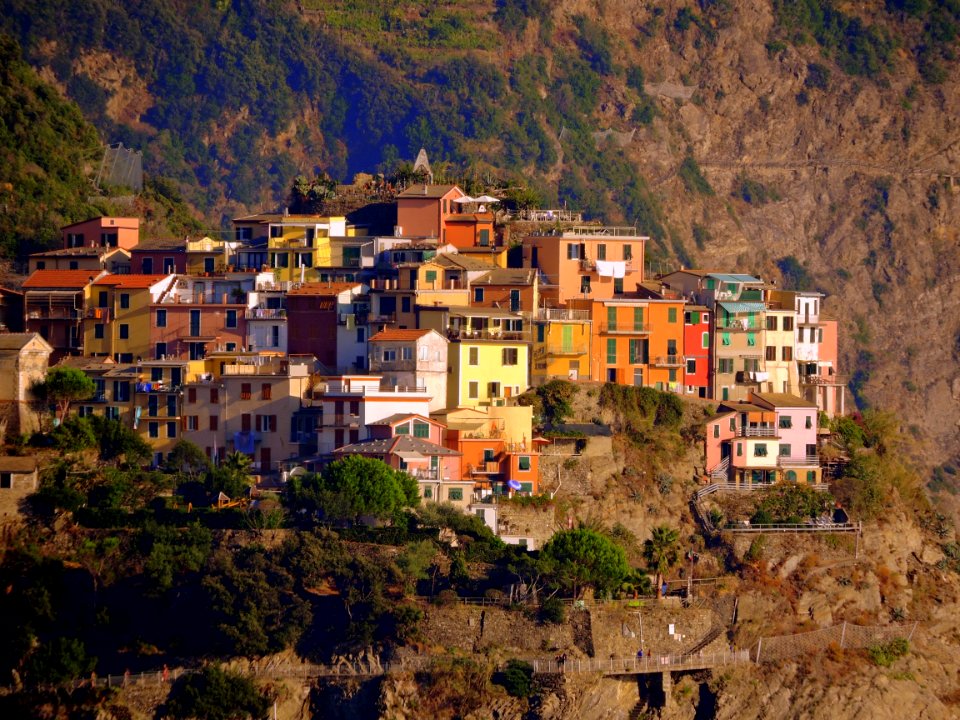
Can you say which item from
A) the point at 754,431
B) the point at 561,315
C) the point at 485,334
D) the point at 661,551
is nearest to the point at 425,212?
the point at 561,315

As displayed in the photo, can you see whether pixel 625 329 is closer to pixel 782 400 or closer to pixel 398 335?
pixel 782 400

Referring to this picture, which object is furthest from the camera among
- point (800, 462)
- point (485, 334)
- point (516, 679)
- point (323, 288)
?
point (323, 288)

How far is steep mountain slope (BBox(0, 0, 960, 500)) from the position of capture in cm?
15388

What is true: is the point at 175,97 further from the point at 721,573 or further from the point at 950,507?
the point at 721,573

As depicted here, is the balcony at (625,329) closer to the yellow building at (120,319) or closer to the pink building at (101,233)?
the yellow building at (120,319)

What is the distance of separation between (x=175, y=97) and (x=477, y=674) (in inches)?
3410

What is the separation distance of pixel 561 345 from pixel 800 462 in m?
8.70

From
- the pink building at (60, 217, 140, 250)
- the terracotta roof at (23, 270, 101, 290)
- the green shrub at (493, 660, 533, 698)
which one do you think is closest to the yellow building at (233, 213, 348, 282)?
the pink building at (60, 217, 140, 250)

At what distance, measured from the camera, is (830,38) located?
167 metres

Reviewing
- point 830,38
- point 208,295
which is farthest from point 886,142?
point 208,295

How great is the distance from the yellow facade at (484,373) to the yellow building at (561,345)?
4.89ft

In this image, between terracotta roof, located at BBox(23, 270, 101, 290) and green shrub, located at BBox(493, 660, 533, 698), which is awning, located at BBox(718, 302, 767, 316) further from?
terracotta roof, located at BBox(23, 270, 101, 290)

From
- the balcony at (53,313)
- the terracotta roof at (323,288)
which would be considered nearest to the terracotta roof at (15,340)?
the balcony at (53,313)

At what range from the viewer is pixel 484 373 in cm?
9006
